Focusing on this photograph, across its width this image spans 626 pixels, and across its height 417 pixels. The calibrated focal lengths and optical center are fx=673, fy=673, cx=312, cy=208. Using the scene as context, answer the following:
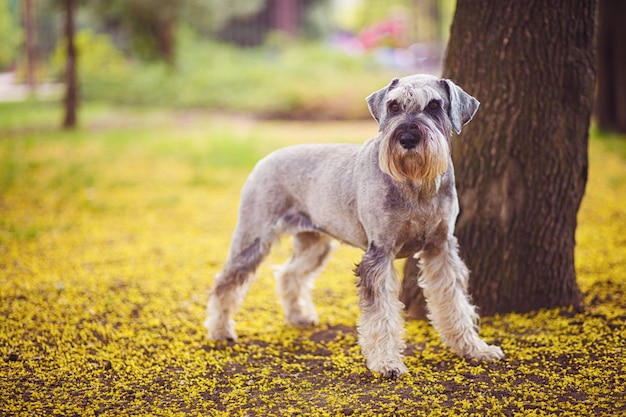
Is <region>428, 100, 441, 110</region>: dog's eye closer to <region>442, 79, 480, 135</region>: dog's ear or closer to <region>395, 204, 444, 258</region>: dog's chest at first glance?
<region>442, 79, 480, 135</region>: dog's ear

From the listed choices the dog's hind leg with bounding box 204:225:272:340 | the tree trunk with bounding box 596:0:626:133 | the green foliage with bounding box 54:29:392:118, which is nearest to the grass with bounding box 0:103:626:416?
the dog's hind leg with bounding box 204:225:272:340

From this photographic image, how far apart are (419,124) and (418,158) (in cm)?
22

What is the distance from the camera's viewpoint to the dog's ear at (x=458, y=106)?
184 inches

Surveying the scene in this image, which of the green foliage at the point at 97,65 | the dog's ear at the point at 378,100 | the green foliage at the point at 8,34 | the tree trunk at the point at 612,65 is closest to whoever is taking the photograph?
the dog's ear at the point at 378,100

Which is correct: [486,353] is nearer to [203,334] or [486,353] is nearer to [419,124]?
[419,124]

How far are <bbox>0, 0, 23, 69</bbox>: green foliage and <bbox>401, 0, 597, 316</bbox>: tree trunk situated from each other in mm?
17882

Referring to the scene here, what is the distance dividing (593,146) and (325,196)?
449 inches

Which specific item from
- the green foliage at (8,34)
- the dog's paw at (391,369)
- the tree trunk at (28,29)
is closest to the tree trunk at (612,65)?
the dog's paw at (391,369)

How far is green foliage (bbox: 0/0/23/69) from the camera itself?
20.0 m

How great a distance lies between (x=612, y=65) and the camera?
51.5 feet

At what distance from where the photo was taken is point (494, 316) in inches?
239

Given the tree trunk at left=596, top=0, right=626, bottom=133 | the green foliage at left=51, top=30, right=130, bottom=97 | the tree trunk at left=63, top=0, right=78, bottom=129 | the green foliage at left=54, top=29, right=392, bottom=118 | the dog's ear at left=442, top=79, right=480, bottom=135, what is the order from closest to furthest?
the dog's ear at left=442, top=79, right=480, bottom=135 → the tree trunk at left=596, top=0, right=626, bottom=133 → the tree trunk at left=63, top=0, right=78, bottom=129 → the green foliage at left=54, top=29, right=392, bottom=118 → the green foliage at left=51, top=30, right=130, bottom=97

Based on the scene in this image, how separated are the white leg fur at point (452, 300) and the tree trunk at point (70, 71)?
631 inches

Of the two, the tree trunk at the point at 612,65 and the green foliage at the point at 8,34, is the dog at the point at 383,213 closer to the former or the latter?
the tree trunk at the point at 612,65
